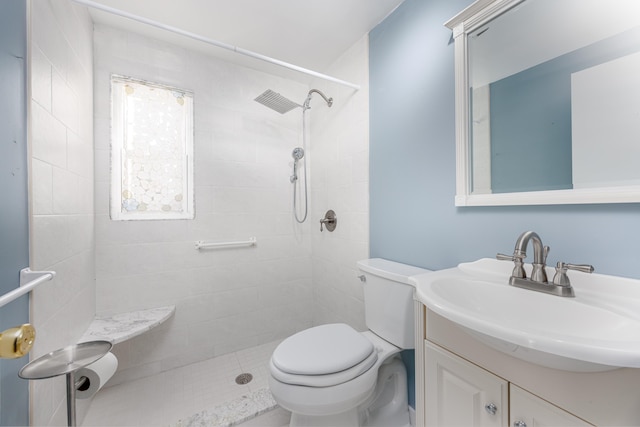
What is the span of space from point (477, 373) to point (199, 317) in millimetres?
1810

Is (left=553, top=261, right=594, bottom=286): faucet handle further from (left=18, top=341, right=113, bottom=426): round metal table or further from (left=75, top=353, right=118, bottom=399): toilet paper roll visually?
(left=75, top=353, right=118, bottom=399): toilet paper roll

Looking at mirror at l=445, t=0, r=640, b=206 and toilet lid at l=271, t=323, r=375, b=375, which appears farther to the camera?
toilet lid at l=271, t=323, r=375, b=375

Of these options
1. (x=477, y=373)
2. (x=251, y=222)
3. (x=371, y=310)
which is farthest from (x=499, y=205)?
(x=251, y=222)

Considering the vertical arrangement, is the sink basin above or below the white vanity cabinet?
above

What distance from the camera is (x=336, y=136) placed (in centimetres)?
200

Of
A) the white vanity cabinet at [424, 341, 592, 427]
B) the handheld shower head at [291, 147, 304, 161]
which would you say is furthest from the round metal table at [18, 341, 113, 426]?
the handheld shower head at [291, 147, 304, 161]

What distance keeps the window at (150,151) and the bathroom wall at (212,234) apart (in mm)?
52

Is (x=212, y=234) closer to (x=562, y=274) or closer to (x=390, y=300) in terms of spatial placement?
(x=390, y=300)

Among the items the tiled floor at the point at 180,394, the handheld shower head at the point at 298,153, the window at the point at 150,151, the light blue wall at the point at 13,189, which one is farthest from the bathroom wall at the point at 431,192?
the light blue wall at the point at 13,189

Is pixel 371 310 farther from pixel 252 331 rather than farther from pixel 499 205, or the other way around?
pixel 252 331

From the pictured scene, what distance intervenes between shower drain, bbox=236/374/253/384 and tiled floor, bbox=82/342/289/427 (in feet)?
0.09

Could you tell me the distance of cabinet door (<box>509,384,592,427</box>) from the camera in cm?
58

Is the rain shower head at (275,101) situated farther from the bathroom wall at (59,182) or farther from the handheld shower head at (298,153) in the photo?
the bathroom wall at (59,182)

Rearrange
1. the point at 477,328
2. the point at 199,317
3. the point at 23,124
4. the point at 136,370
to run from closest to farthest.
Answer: the point at 477,328
the point at 23,124
the point at 136,370
the point at 199,317
